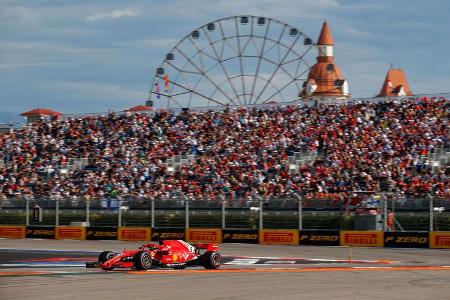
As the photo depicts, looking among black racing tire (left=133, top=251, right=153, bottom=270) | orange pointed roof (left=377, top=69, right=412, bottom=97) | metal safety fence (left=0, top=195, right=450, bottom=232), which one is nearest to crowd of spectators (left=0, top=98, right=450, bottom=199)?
metal safety fence (left=0, top=195, right=450, bottom=232)

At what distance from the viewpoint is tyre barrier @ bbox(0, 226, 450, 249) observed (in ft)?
108

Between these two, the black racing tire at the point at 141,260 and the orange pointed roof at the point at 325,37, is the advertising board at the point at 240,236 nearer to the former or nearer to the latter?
the black racing tire at the point at 141,260

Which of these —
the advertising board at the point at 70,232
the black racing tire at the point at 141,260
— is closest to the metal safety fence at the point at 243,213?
the advertising board at the point at 70,232

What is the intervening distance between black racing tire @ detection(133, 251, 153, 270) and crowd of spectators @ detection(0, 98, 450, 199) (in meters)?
17.1

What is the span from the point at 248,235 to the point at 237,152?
34.0 ft

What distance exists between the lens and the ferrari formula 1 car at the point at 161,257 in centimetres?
2092

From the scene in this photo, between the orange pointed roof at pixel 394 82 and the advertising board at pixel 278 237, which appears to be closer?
the advertising board at pixel 278 237

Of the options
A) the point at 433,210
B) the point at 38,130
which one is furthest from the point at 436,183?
the point at 38,130

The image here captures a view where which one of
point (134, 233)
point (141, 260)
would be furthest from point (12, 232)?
point (141, 260)

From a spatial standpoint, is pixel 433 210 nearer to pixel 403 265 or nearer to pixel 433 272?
pixel 403 265

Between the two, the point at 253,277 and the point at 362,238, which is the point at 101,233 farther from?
the point at 253,277

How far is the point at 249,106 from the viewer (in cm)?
5169

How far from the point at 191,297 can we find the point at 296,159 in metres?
29.0

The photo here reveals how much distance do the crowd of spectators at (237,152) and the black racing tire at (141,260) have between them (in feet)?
56.2
